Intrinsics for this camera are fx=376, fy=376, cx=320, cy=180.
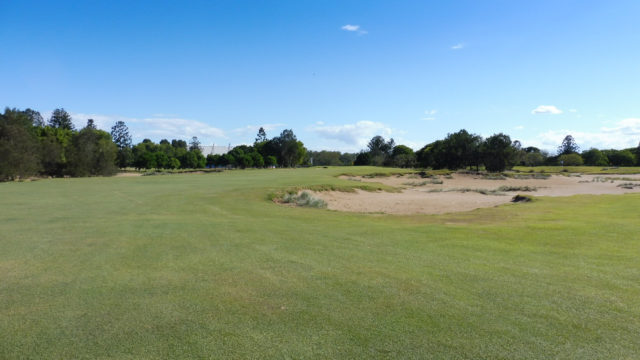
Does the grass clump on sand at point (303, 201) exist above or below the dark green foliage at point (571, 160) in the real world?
below

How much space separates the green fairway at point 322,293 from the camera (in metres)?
4.41

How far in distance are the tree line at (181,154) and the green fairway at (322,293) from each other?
50.5 m

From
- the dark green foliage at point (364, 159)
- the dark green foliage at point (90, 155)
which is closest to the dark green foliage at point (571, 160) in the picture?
the dark green foliage at point (364, 159)

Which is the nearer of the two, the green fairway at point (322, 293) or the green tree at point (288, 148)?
the green fairway at point (322, 293)

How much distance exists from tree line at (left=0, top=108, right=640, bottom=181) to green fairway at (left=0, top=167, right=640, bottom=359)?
50.5m

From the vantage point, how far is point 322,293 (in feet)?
19.7

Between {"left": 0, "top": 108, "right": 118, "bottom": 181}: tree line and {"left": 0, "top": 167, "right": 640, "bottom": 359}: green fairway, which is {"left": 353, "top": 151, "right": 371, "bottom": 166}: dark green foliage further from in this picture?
{"left": 0, "top": 167, "right": 640, "bottom": 359}: green fairway

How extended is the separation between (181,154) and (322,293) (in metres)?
131

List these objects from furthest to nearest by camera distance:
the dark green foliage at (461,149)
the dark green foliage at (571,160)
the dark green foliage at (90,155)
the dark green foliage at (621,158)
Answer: the dark green foliage at (571,160) → the dark green foliage at (621,158) → the dark green foliage at (461,149) → the dark green foliage at (90,155)

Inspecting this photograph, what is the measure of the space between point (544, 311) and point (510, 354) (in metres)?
1.48

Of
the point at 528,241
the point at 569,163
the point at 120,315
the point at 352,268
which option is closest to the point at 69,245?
the point at 120,315

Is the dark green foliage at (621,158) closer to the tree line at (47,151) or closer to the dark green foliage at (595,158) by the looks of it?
the dark green foliage at (595,158)

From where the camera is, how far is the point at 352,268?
738 cm

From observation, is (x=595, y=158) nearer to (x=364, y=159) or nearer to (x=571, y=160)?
(x=571, y=160)
